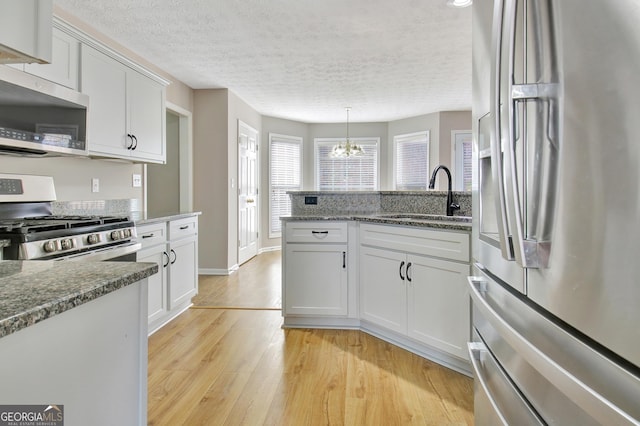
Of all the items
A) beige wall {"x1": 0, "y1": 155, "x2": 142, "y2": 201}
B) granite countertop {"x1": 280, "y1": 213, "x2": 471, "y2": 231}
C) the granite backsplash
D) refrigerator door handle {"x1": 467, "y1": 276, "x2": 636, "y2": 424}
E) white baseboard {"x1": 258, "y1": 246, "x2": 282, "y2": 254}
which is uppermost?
beige wall {"x1": 0, "y1": 155, "x2": 142, "y2": 201}

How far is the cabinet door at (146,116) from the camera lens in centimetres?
315

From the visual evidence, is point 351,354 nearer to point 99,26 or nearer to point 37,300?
point 37,300

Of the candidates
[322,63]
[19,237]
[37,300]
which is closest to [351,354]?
[19,237]

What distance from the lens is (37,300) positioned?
26.0 inches

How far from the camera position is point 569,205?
2.10 feet

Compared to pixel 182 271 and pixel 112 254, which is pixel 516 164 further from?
pixel 182 271

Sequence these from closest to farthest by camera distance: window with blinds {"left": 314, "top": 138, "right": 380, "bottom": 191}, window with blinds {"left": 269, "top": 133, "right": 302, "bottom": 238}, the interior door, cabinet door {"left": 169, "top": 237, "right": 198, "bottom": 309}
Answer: cabinet door {"left": 169, "top": 237, "right": 198, "bottom": 309}, the interior door, window with blinds {"left": 269, "top": 133, "right": 302, "bottom": 238}, window with blinds {"left": 314, "top": 138, "right": 380, "bottom": 191}

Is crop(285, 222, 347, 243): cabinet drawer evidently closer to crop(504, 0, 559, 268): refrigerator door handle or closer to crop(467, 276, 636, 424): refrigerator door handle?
crop(467, 276, 636, 424): refrigerator door handle

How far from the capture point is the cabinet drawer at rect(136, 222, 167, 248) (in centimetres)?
269

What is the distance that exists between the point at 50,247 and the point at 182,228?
144 cm

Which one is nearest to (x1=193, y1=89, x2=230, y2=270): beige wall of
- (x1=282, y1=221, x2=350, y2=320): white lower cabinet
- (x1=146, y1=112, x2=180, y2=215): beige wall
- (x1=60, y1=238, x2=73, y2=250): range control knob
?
(x1=146, y1=112, x2=180, y2=215): beige wall

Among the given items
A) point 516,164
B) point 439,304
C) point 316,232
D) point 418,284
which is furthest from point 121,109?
point 516,164

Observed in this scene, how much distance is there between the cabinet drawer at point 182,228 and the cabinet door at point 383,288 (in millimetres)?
1579

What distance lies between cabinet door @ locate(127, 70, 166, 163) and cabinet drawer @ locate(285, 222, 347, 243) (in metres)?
1.50
